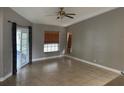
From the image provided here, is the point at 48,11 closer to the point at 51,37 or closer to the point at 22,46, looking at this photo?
the point at 22,46

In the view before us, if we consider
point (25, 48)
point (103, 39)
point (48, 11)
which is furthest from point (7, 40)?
point (103, 39)

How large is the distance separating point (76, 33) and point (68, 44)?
4.60 ft

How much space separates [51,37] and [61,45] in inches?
44.2

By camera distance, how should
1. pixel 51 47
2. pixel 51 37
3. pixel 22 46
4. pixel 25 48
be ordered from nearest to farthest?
pixel 22 46, pixel 25 48, pixel 51 37, pixel 51 47

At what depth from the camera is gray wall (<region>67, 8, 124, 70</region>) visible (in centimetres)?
561

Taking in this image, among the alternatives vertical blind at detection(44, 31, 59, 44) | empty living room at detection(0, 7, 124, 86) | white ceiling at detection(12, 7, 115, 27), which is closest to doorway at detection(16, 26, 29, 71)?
empty living room at detection(0, 7, 124, 86)

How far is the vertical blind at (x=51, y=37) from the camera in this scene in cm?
834

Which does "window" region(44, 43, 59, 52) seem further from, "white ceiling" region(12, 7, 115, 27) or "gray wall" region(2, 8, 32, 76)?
"gray wall" region(2, 8, 32, 76)

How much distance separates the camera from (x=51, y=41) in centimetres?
862

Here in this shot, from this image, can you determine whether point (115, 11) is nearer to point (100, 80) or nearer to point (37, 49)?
point (100, 80)

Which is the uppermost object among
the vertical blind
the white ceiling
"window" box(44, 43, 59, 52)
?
the white ceiling

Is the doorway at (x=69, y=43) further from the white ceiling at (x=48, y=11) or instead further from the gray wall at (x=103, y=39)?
the white ceiling at (x=48, y=11)

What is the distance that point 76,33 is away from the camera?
840 centimetres

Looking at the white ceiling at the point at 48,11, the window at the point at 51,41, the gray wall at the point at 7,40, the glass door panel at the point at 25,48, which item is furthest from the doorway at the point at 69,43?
the gray wall at the point at 7,40
